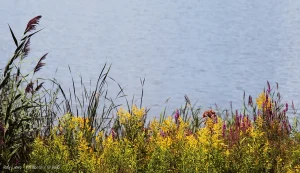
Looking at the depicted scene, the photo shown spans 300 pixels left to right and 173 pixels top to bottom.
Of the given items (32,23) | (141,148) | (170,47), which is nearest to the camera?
(32,23)

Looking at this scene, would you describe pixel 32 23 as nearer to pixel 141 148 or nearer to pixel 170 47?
pixel 141 148

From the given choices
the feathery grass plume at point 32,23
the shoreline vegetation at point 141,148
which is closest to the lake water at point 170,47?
the shoreline vegetation at point 141,148

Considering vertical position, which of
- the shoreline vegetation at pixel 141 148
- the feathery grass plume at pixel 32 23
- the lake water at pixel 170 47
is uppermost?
the lake water at pixel 170 47

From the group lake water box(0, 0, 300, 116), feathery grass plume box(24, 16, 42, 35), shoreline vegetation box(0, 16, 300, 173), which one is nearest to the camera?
feathery grass plume box(24, 16, 42, 35)

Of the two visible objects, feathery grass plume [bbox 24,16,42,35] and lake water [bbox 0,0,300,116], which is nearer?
feathery grass plume [bbox 24,16,42,35]

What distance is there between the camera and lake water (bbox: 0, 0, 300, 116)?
15992 millimetres

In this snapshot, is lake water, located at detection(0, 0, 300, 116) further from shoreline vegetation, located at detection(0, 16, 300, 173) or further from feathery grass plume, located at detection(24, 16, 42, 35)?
feathery grass plume, located at detection(24, 16, 42, 35)

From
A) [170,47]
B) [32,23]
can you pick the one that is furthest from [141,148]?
[170,47]

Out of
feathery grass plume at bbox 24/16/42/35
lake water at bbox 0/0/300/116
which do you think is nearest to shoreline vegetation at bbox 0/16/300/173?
feathery grass plume at bbox 24/16/42/35

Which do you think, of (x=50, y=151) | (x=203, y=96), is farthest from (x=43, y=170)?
(x=203, y=96)

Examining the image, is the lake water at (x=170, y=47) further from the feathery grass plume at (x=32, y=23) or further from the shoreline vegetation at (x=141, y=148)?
the feathery grass plume at (x=32, y=23)

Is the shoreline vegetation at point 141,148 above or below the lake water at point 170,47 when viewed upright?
below

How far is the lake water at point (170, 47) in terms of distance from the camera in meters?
16.0

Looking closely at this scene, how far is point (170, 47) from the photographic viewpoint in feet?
83.9
